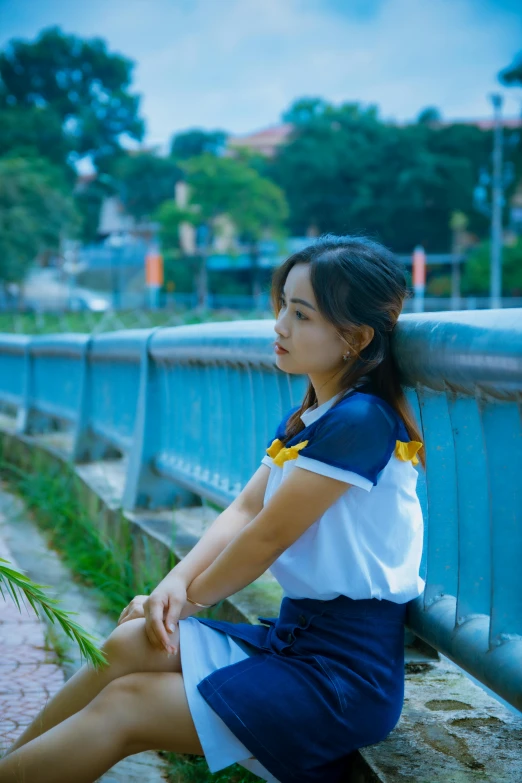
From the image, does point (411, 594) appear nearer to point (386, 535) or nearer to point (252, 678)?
point (386, 535)

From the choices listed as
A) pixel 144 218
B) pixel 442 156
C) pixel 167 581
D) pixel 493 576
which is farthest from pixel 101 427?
pixel 144 218

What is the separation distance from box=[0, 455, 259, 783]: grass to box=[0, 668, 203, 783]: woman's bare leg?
1.80 ft

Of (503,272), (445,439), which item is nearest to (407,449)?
(445,439)

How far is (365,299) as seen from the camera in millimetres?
1884

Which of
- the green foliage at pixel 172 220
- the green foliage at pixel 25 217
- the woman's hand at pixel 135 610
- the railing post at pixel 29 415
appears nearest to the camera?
the woman's hand at pixel 135 610

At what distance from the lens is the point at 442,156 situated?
217 ft

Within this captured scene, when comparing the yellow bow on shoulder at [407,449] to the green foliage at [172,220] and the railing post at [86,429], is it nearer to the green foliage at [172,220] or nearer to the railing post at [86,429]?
the railing post at [86,429]

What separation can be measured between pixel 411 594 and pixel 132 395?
2.93 meters

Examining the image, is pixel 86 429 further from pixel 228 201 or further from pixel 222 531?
pixel 228 201

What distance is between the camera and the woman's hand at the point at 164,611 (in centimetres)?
188

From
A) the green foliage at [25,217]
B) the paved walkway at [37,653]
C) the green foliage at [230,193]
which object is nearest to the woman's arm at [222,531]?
the paved walkway at [37,653]

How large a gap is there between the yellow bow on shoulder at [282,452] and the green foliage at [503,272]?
167 feet

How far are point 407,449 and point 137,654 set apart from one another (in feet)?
2.13

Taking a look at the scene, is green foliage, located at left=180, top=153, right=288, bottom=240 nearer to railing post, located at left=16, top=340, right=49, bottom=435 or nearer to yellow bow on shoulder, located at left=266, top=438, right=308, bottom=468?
railing post, located at left=16, top=340, right=49, bottom=435
